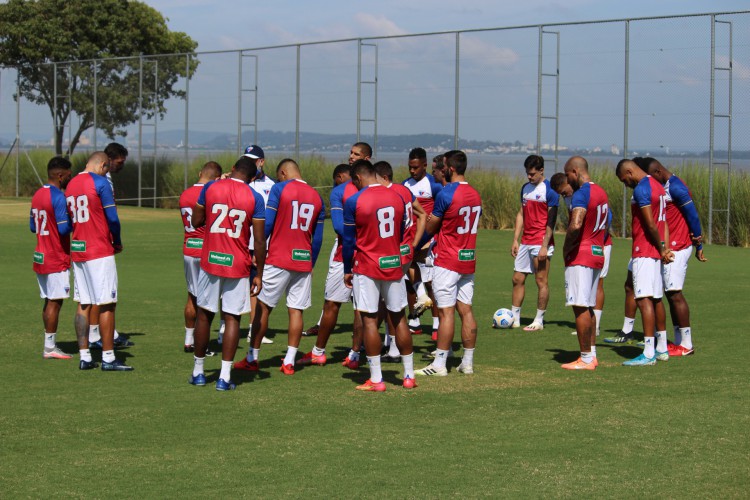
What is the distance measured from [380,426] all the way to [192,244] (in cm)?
396

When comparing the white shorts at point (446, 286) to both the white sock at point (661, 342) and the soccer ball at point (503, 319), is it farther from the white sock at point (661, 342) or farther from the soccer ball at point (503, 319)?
the soccer ball at point (503, 319)

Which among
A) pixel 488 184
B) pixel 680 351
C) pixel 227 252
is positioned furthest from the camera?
pixel 488 184

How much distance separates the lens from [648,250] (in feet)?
35.9

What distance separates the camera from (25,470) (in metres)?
6.88

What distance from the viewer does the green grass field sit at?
6703mm

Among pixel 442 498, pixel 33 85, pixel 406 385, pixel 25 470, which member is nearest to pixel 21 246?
pixel 406 385

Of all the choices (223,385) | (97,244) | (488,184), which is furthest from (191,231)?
(488,184)

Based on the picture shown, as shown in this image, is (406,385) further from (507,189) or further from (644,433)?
(507,189)

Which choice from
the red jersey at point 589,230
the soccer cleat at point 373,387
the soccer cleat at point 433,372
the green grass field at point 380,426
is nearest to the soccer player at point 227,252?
the green grass field at point 380,426

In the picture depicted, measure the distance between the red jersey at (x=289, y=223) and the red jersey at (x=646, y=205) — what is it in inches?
130

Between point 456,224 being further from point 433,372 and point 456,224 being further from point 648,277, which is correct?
point 648,277

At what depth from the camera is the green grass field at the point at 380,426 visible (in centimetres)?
670

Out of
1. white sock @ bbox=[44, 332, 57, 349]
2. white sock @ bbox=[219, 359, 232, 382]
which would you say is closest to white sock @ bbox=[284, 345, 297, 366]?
white sock @ bbox=[219, 359, 232, 382]

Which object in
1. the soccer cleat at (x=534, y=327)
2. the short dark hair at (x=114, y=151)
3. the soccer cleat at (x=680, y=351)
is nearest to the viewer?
the short dark hair at (x=114, y=151)
